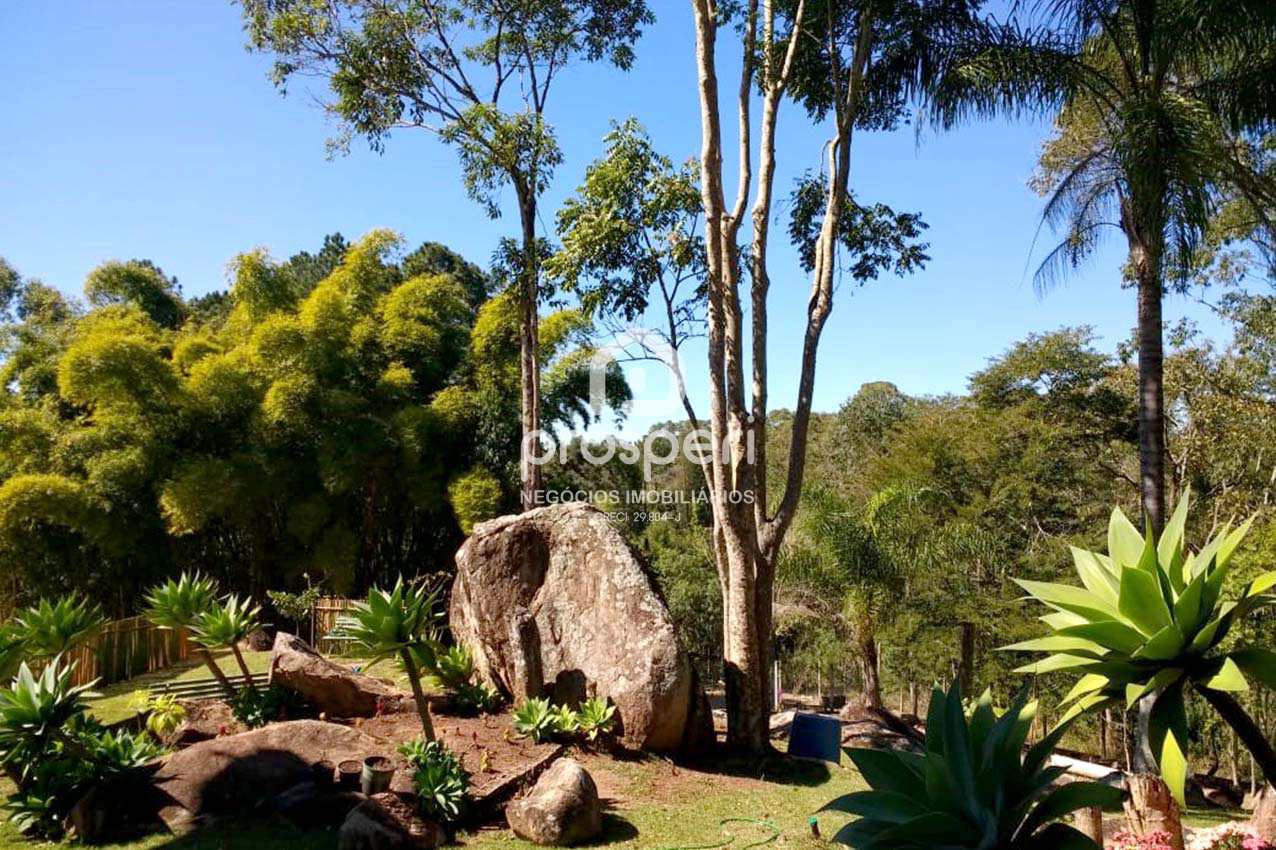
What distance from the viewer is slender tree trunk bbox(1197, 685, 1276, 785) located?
1839mm

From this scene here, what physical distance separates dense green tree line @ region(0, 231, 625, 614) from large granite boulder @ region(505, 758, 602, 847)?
7743 millimetres

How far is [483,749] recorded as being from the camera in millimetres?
7062

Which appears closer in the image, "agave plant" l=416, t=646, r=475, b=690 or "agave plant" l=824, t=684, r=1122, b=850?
"agave plant" l=824, t=684, r=1122, b=850

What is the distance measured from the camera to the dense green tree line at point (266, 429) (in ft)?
40.1

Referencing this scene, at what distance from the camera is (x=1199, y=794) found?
1103 cm

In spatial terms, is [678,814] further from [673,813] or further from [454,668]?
[454,668]

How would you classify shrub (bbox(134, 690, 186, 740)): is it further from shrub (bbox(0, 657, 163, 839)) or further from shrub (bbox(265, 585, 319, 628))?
shrub (bbox(265, 585, 319, 628))

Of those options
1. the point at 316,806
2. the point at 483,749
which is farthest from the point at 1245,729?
the point at 483,749

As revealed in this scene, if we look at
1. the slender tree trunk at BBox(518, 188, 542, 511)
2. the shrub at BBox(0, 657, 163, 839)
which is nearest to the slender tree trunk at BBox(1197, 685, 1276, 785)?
the shrub at BBox(0, 657, 163, 839)

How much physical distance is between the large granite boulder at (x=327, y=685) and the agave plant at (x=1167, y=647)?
7368 mm

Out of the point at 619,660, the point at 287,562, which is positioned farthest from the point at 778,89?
the point at 287,562

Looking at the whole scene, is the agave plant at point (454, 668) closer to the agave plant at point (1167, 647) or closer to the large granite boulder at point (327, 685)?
the large granite boulder at point (327, 685)

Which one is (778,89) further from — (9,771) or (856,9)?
(9,771)

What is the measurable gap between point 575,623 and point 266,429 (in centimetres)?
761
